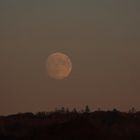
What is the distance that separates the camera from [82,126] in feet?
189

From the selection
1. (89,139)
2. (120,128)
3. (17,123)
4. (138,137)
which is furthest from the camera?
(17,123)

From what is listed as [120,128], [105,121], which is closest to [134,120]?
[105,121]

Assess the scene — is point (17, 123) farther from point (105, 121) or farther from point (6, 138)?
point (6, 138)

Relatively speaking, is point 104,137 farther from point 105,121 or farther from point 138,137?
point 105,121

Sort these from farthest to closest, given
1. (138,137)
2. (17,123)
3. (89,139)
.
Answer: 1. (17,123)
2. (138,137)
3. (89,139)

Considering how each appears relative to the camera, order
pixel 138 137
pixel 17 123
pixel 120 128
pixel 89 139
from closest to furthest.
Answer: pixel 89 139 → pixel 138 137 → pixel 120 128 → pixel 17 123

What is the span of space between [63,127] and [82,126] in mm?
1665

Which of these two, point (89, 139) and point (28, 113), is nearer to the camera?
point (89, 139)

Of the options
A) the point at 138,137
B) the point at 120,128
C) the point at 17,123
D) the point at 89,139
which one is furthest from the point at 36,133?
the point at 17,123

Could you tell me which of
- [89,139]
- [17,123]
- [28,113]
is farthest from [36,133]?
[28,113]

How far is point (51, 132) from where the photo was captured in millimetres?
57531

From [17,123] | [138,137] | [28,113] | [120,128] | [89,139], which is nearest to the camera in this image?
[89,139]

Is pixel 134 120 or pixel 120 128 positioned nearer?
pixel 120 128

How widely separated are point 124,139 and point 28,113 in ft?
173
